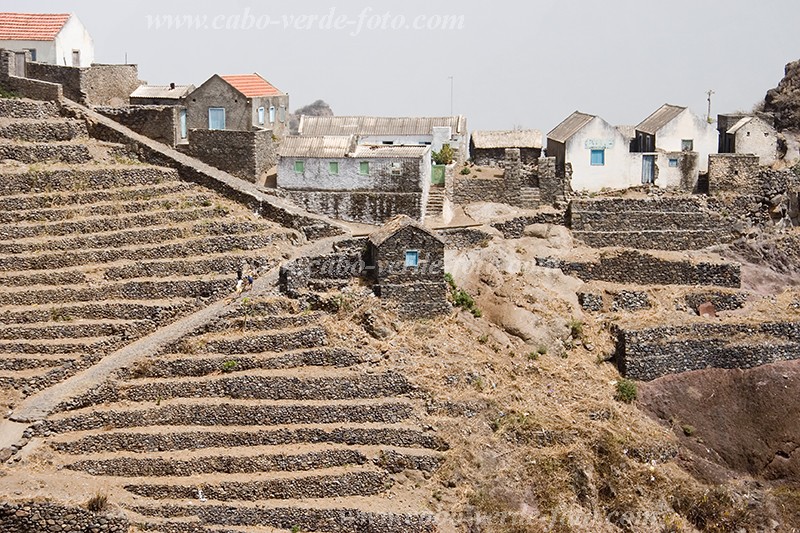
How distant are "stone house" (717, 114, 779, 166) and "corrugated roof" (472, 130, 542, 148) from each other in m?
7.30

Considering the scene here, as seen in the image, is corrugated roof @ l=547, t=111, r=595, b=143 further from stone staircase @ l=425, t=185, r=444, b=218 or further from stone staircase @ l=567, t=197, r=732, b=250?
stone staircase @ l=425, t=185, r=444, b=218

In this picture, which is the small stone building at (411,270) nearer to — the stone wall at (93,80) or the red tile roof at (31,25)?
the stone wall at (93,80)

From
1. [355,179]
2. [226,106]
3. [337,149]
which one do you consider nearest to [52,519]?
[355,179]

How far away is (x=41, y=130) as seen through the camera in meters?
45.8

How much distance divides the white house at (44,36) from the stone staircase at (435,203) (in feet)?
51.3

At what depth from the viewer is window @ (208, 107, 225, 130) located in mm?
48375

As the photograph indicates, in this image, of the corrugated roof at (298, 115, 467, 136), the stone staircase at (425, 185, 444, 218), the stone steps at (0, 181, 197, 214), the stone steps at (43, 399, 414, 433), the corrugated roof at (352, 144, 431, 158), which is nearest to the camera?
the stone steps at (43, 399, 414, 433)

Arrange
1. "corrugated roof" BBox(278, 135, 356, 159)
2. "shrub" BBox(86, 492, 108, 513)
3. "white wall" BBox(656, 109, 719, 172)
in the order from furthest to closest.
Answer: "white wall" BBox(656, 109, 719, 172)
"corrugated roof" BBox(278, 135, 356, 159)
"shrub" BBox(86, 492, 108, 513)

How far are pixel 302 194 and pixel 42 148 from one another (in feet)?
29.3

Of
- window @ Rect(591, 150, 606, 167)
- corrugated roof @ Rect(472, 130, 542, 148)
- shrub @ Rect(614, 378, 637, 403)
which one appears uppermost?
corrugated roof @ Rect(472, 130, 542, 148)

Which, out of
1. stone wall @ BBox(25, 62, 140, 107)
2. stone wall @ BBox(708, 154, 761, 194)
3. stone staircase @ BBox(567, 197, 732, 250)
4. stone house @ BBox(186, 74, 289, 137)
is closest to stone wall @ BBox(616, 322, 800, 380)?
stone staircase @ BBox(567, 197, 732, 250)

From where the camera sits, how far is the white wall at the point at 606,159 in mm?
48719

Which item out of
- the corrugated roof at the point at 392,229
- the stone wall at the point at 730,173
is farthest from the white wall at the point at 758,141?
the corrugated roof at the point at 392,229

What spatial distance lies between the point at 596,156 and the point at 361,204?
9.36 meters
